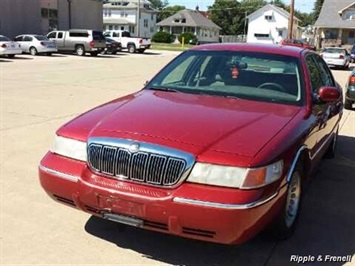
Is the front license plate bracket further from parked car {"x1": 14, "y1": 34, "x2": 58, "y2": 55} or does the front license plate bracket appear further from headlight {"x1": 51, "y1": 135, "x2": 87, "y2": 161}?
parked car {"x1": 14, "y1": 34, "x2": 58, "y2": 55}

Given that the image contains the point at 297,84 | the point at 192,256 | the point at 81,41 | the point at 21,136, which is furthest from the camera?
the point at 81,41

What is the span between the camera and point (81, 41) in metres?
35.2

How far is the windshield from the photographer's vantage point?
4.59m

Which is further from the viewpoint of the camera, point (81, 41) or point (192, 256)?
point (81, 41)

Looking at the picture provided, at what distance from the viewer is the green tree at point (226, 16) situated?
4200 inches

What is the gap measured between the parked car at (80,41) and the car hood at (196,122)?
31.7 metres

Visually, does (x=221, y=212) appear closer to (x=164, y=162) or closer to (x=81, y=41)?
(x=164, y=162)

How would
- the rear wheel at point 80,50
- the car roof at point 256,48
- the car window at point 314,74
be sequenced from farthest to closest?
1. the rear wheel at point 80,50
2. the car roof at point 256,48
3. the car window at point 314,74

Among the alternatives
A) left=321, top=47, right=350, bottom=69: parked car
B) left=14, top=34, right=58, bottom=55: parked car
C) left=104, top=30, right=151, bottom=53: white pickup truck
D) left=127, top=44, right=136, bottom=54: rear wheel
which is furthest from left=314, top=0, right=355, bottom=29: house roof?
left=14, top=34, right=58, bottom=55: parked car

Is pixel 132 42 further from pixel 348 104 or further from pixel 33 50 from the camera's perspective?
pixel 348 104

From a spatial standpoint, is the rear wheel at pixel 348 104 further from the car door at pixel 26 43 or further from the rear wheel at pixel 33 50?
the car door at pixel 26 43

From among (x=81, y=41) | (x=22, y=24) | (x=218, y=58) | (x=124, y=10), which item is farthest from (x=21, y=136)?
(x=124, y=10)

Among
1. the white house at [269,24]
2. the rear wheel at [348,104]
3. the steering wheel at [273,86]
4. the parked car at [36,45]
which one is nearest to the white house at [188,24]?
the white house at [269,24]

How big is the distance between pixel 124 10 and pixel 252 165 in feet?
300
